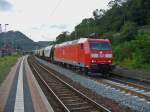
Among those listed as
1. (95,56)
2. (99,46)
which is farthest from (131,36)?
(95,56)

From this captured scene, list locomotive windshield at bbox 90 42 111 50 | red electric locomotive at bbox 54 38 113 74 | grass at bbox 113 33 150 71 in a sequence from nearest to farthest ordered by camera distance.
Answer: red electric locomotive at bbox 54 38 113 74, locomotive windshield at bbox 90 42 111 50, grass at bbox 113 33 150 71

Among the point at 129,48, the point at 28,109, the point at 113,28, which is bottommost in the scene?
the point at 28,109

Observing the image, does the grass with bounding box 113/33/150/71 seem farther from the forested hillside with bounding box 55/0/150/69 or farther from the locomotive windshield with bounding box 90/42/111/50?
the locomotive windshield with bounding box 90/42/111/50

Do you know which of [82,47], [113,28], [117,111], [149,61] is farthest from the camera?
[113,28]

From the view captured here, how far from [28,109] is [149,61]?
63.5ft

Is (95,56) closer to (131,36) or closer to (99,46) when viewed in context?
(99,46)

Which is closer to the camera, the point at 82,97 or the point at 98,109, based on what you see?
the point at 98,109

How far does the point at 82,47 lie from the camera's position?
92.6 ft

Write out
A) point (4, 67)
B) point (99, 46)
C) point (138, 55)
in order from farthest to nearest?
point (4, 67) < point (138, 55) < point (99, 46)

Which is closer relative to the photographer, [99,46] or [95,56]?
[95,56]

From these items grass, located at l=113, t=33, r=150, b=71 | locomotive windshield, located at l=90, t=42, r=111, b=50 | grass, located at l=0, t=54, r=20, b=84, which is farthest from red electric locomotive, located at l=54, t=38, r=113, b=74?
grass, located at l=0, t=54, r=20, b=84

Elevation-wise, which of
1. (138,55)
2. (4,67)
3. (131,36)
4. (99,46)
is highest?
(131,36)

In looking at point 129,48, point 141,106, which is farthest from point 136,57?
point 141,106

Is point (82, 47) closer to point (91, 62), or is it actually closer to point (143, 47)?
point (91, 62)
